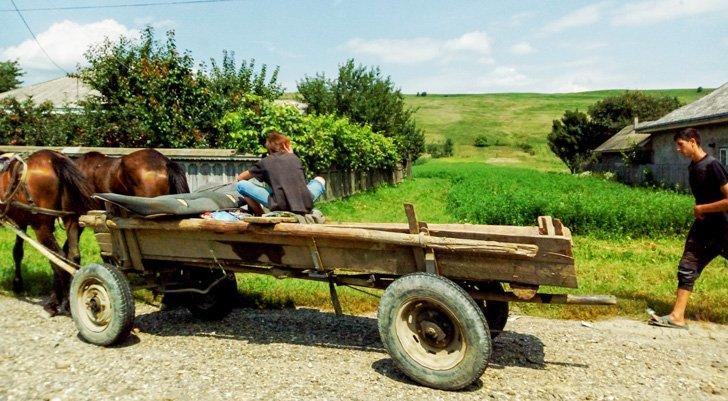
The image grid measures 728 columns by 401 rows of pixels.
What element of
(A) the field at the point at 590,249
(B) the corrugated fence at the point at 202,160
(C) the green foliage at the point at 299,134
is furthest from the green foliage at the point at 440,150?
(B) the corrugated fence at the point at 202,160

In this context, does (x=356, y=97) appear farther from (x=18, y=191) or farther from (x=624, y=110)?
(x=624, y=110)

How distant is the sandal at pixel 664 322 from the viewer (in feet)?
18.6

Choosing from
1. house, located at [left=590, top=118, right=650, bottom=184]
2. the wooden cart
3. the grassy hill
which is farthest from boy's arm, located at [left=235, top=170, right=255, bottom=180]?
the grassy hill

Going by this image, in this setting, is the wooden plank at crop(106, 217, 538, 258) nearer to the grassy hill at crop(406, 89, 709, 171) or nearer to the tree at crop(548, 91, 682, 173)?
the tree at crop(548, 91, 682, 173)

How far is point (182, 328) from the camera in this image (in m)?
5.93

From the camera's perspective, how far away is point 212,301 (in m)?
6.07

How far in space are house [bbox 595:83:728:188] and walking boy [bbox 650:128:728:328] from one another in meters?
16.2

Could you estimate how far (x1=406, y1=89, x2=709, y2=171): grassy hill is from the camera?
311ft

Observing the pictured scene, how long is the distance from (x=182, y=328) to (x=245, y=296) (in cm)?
116

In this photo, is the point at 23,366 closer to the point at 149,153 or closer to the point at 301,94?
the point at 149,153

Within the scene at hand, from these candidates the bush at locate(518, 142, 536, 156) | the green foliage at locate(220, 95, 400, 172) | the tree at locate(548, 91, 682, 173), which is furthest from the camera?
the bush at locate(518, 142, 536, 156)

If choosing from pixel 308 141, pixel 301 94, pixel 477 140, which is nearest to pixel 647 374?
pixel 308 141

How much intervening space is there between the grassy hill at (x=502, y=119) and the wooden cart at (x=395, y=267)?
7768 centimetres

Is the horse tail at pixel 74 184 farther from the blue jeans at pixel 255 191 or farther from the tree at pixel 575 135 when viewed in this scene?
the tree at pixel 575 135
